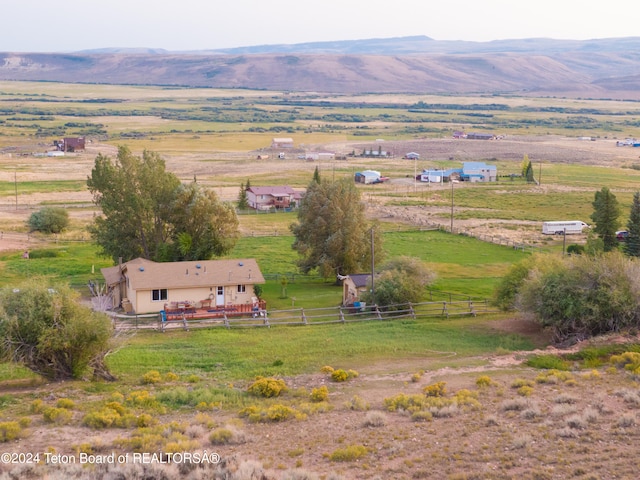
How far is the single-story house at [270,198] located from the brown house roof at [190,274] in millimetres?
35416

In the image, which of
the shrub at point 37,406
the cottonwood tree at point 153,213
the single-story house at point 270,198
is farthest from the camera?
the single-story house at point 270,198

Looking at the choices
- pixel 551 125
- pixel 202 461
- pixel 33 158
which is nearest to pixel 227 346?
pixel 202 461

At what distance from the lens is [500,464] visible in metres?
17.2

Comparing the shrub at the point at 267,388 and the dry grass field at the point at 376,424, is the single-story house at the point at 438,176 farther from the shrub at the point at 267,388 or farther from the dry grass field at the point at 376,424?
the shrub at the point at 267,388

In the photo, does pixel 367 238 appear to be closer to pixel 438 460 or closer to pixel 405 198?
pixel 438 460

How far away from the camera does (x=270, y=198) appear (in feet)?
246

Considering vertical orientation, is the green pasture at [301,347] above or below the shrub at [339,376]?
below

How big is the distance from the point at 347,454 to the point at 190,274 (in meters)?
20.9

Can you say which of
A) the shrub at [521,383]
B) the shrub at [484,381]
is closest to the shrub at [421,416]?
the shrub at [484,381]

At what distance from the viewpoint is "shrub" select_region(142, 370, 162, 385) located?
24.9m

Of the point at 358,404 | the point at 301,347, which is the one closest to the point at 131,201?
the point at 301,347

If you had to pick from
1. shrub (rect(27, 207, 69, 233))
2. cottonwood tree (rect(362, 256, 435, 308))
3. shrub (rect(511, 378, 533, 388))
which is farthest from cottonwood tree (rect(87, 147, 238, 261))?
shrub (rect(511, 378, 533, 388))

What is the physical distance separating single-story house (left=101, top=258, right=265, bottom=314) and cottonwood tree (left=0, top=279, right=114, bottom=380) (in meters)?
11.0

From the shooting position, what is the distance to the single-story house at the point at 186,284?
36469mm
